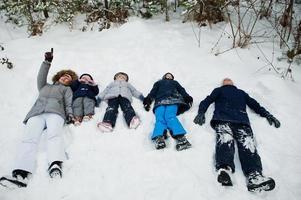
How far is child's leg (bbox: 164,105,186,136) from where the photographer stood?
4.55 m

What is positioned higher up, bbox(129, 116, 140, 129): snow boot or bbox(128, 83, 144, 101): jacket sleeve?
bbox(128, 83, 144, 101): jacket sleeve

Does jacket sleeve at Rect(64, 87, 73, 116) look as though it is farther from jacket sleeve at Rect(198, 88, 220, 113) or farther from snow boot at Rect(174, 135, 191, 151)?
jacket sleeve at Rect(198, 88, 220, 113)

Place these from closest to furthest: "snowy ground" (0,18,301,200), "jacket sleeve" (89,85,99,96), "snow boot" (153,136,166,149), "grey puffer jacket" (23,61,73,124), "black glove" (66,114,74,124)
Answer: "snowy ground" (0,18,301,200) < "snow boot" (153,136,166,149) < "grey puffer jacket" (23,61,73,124) < "black glove" (66,114,74,124) < "jacket sleeve" (89,85,99,96)

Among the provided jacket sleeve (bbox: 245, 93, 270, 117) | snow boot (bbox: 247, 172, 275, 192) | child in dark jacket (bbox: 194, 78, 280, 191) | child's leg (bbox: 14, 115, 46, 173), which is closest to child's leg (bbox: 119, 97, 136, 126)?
child in dark jacket (bbox: 194, 78, 280, 191)

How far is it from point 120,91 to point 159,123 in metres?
1.22

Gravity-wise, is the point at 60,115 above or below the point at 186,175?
above

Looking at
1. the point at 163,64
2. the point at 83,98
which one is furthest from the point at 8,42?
the point at 163,64

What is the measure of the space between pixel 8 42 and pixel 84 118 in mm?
4003

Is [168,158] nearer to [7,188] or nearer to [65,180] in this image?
[65,180]

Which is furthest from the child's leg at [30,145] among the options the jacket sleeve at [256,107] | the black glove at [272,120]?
the black glove at [272,120]

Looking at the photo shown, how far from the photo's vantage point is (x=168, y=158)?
429cm

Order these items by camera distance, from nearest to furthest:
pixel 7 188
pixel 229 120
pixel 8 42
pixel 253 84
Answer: pixel 7 188 < pixel 229 120 < pixel 253 84 < pixel 8 42

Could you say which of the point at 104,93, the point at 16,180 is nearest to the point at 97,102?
the point at 104,93

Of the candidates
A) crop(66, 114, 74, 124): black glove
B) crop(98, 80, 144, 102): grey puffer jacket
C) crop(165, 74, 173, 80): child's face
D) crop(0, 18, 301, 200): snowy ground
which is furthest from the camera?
crop(165, 74, 173, 80): child's face
